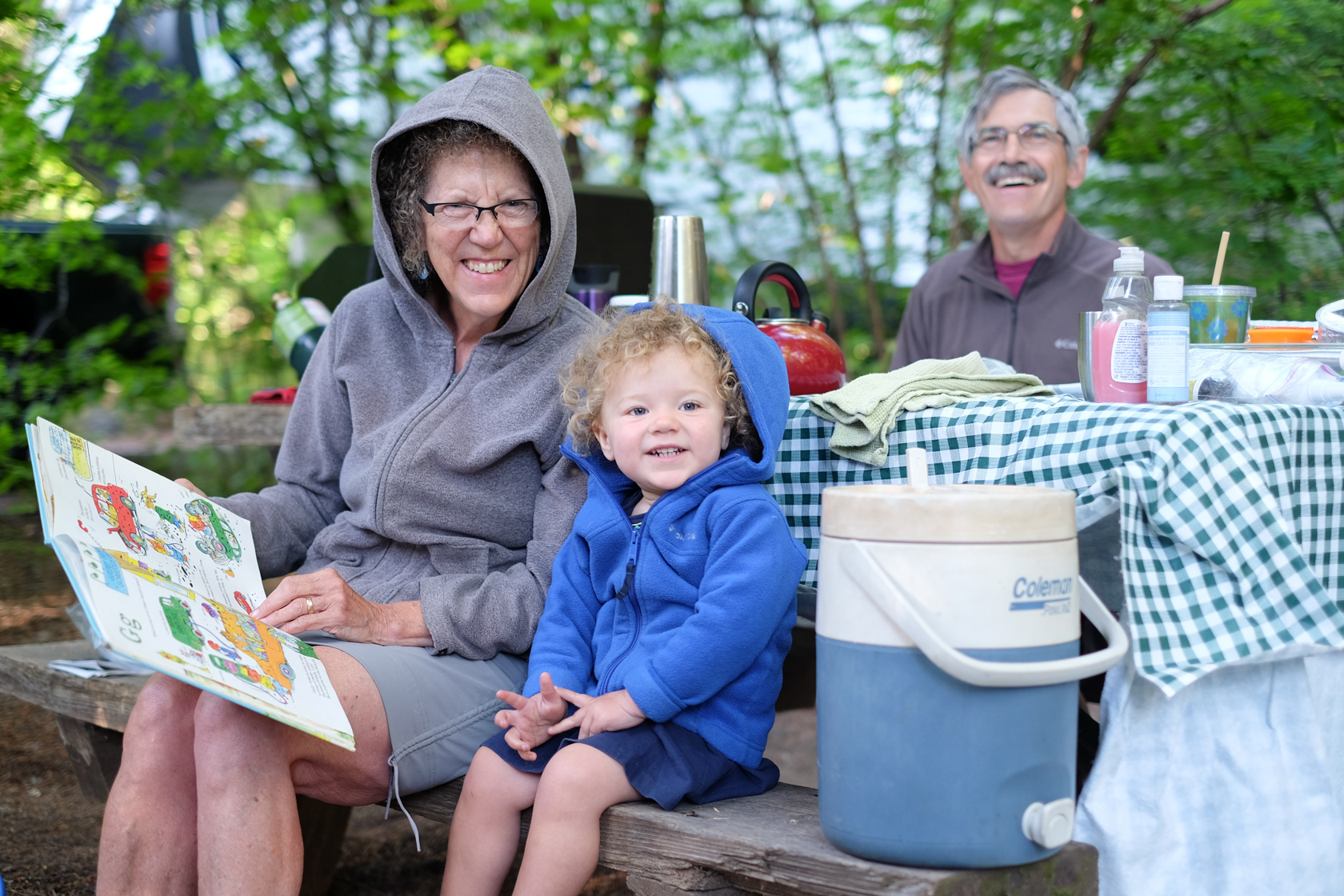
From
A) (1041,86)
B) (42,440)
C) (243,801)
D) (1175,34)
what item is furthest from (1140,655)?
(1175,34)

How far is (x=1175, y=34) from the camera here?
4020mm

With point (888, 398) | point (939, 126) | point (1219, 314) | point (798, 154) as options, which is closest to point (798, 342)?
point (888, 398)

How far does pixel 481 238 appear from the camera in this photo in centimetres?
193

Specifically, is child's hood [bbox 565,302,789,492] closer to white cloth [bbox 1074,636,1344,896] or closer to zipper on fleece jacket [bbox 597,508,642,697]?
zipper on fleece jacket [bbox 597,508,642,697]

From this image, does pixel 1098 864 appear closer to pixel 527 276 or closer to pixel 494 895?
pixel 494 895

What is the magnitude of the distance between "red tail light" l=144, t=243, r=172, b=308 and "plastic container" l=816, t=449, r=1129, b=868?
16.7ft

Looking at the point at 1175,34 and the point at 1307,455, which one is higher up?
the point at 1175,34

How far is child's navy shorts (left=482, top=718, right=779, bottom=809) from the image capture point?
58.4 inches

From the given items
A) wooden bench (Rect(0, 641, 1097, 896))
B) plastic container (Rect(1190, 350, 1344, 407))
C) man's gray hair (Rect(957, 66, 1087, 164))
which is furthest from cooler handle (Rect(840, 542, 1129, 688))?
man's gray hair (Rect(957, 66, 1087, 164))

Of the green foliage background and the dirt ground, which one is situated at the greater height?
the green foliage background

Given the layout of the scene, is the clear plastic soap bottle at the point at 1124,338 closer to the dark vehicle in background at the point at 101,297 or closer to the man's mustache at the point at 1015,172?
the man's mustache at the point at 1015,172

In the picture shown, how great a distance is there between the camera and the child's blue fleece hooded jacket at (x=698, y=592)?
4.88 ft

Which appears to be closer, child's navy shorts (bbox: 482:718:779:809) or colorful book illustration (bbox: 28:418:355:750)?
colorful book illustration (bbox: 28:418:355:750)

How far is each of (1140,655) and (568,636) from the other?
0.78 meters
